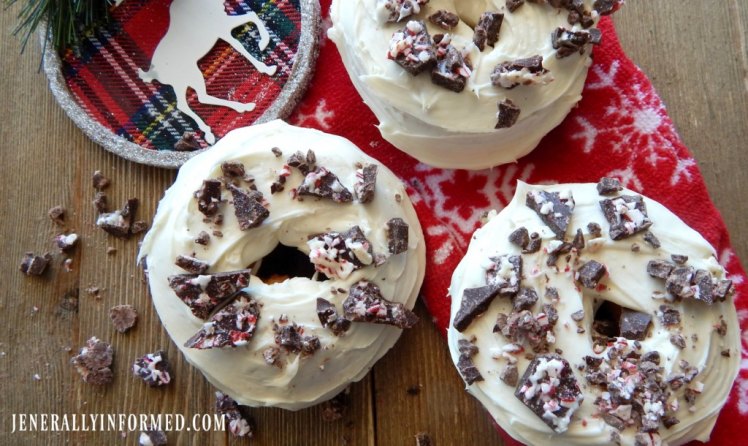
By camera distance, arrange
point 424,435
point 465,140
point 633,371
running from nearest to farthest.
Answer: point 633,371 < point 465,140 < point 424,435

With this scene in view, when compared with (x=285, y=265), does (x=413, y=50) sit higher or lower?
higher

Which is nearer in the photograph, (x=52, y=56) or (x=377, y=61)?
(x=377, y=61)

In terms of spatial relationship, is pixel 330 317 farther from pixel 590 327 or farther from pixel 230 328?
pixel 590 327

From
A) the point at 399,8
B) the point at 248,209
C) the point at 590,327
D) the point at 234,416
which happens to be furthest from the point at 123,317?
the point at 590,327

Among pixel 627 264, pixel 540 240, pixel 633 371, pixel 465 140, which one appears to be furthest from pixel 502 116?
pixel 633 371

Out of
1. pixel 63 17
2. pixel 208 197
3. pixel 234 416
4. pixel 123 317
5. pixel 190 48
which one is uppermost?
pixel 63 17

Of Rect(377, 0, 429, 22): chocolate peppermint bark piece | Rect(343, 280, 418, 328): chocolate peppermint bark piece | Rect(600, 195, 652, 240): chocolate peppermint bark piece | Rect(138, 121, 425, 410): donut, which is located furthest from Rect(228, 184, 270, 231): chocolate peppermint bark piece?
Rect(600, 195, 652, 240): chocolate peppermint bark piece

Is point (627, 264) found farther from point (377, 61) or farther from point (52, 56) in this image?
point (52, 56)
